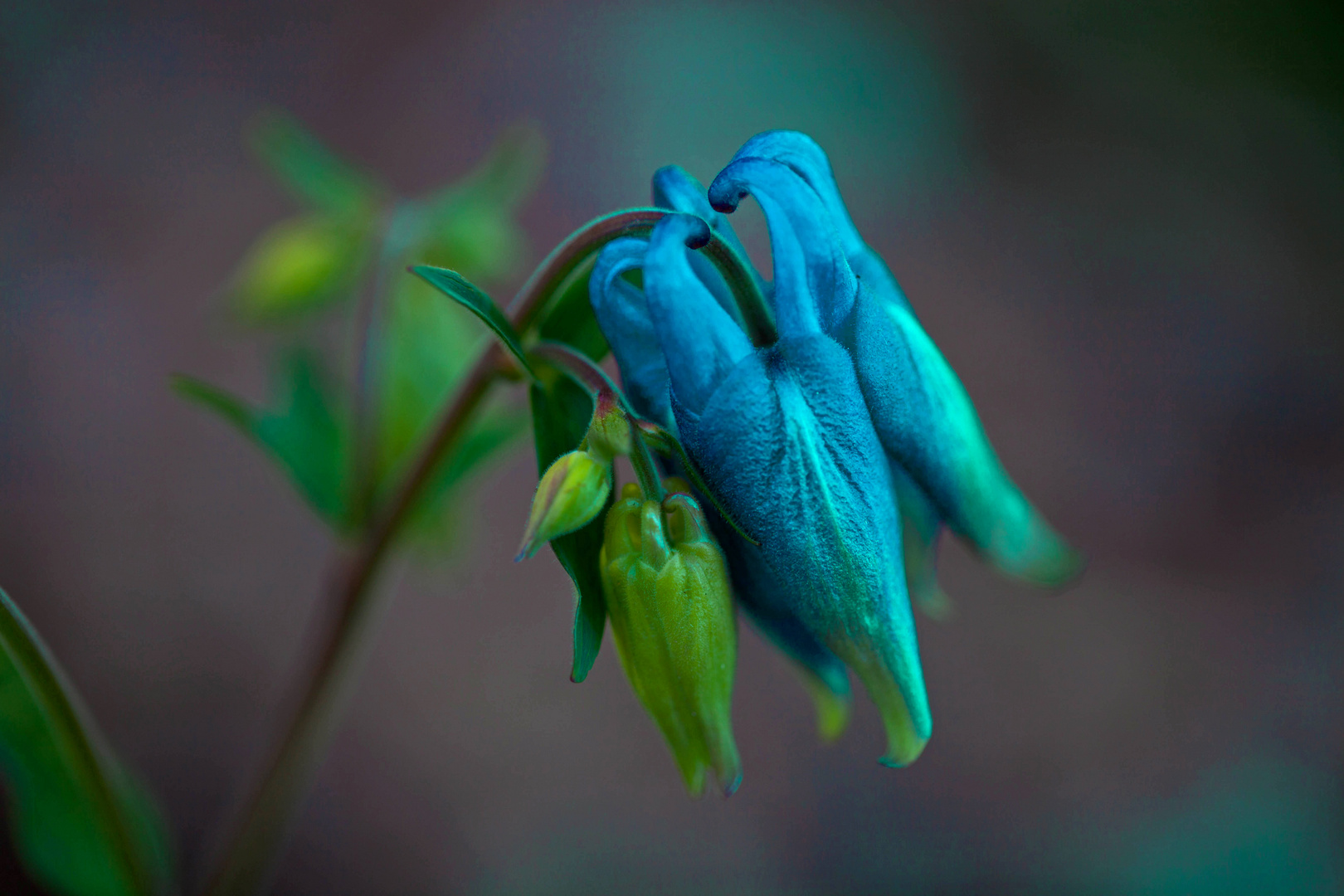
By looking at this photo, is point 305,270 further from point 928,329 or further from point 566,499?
point 928,329

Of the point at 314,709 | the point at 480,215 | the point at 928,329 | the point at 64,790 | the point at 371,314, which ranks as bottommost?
the point at 64,790

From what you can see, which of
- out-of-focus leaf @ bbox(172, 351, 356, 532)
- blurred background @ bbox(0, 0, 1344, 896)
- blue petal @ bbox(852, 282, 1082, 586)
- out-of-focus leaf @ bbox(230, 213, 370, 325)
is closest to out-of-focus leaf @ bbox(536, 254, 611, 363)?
Result: blue petal @ bbox(852, 282, 1082, 586)

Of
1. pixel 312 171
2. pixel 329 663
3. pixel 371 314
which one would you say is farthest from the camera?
pixel 312 171

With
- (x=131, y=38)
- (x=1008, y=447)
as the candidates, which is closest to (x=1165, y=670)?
(x=1008, y=447)

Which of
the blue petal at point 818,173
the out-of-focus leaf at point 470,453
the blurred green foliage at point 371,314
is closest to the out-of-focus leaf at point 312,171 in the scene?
the blurred green foliage at point 371,314

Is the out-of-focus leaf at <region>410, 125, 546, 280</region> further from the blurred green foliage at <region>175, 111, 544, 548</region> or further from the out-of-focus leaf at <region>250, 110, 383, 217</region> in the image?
the out-of-focus leaf at <region>250, 110, 383, 217</region>

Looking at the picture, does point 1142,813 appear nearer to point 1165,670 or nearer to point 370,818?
point 1165,670

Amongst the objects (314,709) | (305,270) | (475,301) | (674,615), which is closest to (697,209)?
(475,301)
